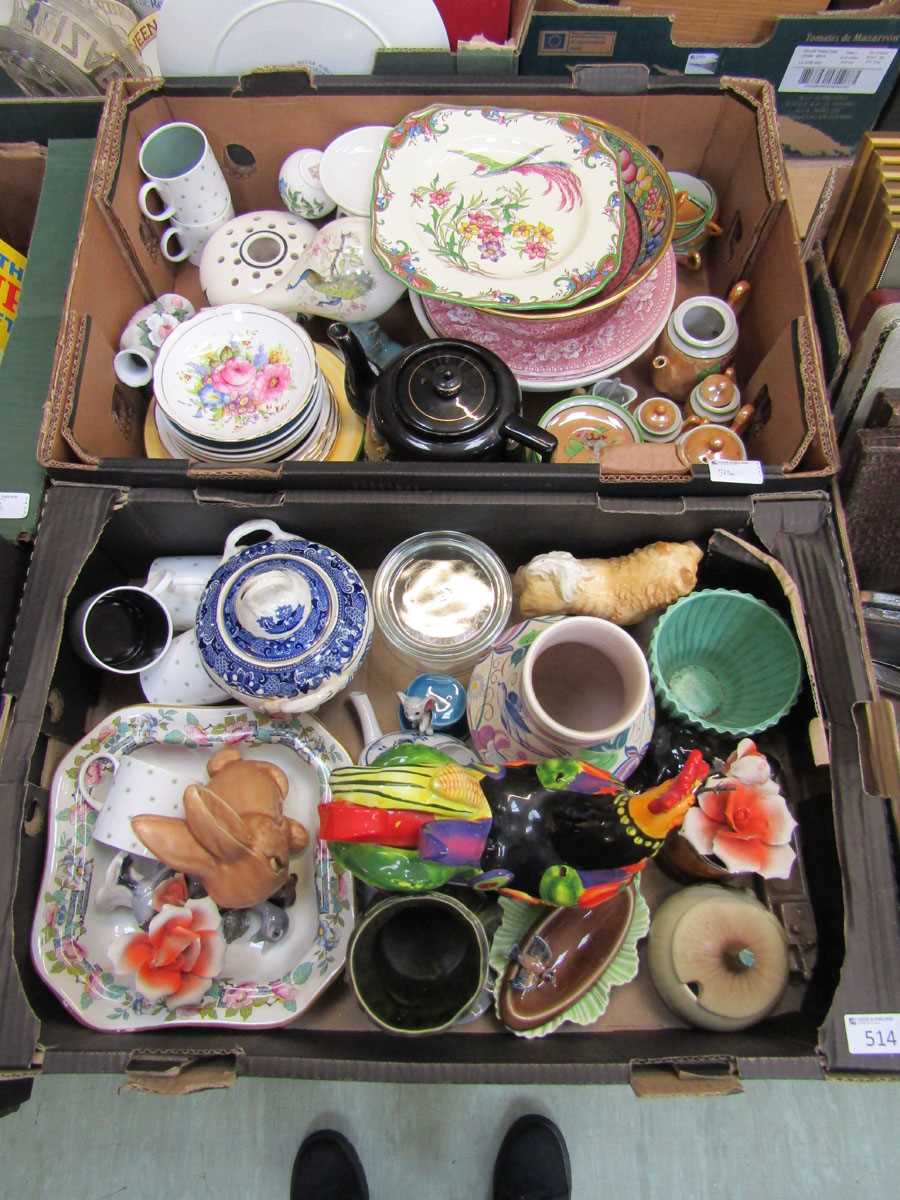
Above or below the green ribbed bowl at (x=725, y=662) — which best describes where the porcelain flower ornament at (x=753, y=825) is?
below

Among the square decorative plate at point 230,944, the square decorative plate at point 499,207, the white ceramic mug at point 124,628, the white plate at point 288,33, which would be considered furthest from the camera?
the white plate at point 288,33

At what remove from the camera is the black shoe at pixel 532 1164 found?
1183 mm

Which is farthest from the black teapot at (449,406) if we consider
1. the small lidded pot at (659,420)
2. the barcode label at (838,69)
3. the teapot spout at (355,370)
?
the barcode label at (838,69)

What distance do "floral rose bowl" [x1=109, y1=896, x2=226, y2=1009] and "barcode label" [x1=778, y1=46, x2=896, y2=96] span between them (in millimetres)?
→ 1569

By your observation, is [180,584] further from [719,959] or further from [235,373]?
[719,959]

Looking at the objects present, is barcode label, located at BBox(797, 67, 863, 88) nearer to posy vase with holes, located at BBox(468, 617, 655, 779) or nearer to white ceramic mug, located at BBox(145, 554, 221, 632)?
posy vase with holes, located at BBox(468, 617, 655, 779)

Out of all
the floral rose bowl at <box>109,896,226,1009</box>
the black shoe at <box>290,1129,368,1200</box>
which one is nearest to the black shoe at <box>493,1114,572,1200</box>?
the black shoe at <box>290,1129,368,1200</box>

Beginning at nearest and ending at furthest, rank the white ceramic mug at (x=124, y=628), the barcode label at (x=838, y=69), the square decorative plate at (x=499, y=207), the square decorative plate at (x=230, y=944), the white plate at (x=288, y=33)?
1. the square decorative plate at (x=230, y=944)
2. the white ceramic mug at (x=124, y=628)
3. the square decorative plate at (x=499, y=207)
4. the white plate at (x=288, y=33)
5. the barcode label at (x=838, y=69)

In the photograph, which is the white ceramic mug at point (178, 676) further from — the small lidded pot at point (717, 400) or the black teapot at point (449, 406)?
the small lidded pot at point (717, 400)

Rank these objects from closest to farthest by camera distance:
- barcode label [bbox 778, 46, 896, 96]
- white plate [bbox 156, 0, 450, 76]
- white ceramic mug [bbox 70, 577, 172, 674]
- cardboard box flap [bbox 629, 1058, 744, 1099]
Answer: cardboard box flap [bbox 629, 1058, 744, 1099] → white ceramic mug [bbox 70, 577, 172, 674] → white plate [bbox 156, 0, 450, 76] → barcode label [bbox 778, 46, 896, 96]

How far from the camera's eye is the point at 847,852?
80 centimetres

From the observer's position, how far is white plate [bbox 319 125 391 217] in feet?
3.71

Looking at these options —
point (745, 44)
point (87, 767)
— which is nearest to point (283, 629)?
point (87, 767)

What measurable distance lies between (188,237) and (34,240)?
23 centimetres
